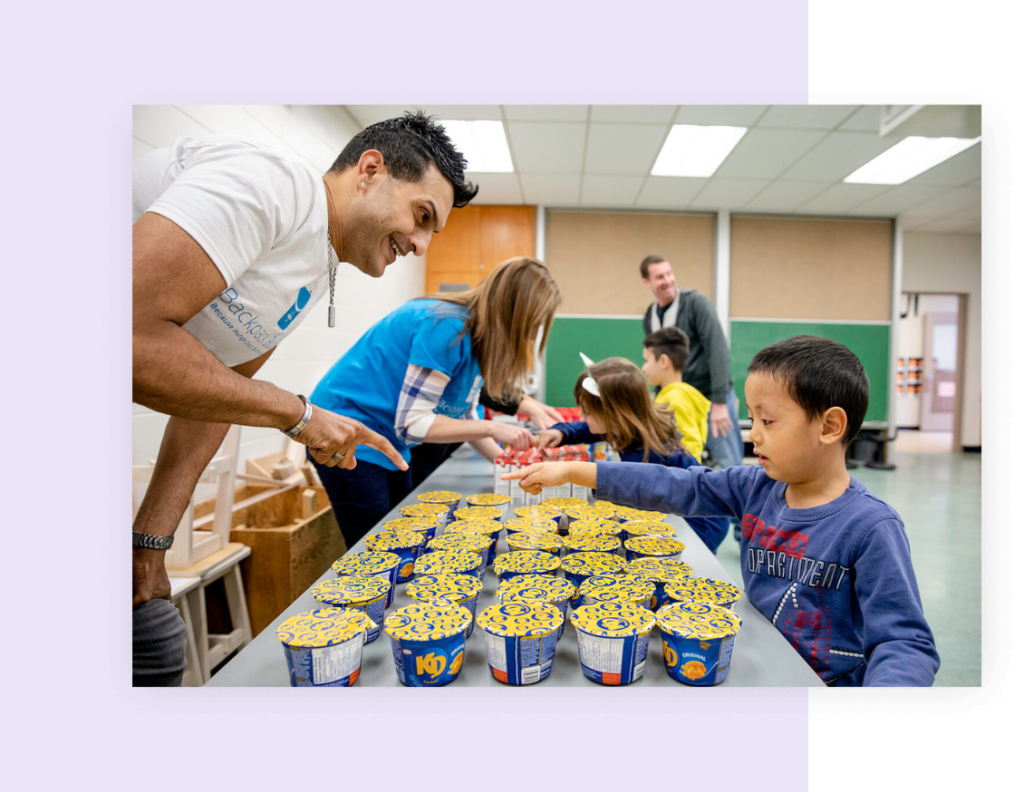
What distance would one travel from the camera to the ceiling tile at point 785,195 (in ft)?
4.47

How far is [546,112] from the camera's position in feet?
3.50

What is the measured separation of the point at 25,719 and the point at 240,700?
0.42 meters

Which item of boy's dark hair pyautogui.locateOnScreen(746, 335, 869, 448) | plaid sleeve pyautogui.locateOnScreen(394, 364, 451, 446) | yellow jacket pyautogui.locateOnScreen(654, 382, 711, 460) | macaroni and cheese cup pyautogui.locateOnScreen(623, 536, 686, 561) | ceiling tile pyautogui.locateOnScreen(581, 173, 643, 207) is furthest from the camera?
yellow jacket pyautogui.locateOnScreen(654, 382, 711, 460)

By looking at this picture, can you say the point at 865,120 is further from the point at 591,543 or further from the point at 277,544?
the point at 277,544

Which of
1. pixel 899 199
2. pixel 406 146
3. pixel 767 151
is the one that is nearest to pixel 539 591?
pixel 406 146

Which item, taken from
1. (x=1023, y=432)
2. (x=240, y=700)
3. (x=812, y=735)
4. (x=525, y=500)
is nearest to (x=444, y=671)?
(x=240, y=700)

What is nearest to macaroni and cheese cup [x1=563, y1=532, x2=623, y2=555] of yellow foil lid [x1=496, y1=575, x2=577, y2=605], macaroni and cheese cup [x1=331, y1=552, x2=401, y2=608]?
yellow foil lid [x1=496, y1=575, x2=577, y2=605]

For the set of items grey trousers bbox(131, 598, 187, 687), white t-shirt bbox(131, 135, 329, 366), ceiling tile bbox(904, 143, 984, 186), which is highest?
ceiling tile bbox(904, 143, 984, 186)

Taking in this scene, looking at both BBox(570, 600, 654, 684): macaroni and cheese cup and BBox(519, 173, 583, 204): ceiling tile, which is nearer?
BBox(570, 600, 654, 684): macaroni and cheese cup

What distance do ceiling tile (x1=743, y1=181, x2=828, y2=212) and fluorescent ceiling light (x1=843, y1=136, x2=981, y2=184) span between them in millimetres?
85

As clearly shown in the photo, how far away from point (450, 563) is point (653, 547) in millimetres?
390

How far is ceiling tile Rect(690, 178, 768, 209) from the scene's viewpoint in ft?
4.28

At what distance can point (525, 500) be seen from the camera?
4.85 ft

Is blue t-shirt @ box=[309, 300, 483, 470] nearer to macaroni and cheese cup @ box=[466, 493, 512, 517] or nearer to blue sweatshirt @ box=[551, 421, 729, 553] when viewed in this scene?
macaroni and cheese cup @ box=[466, 493, 512, 517]
